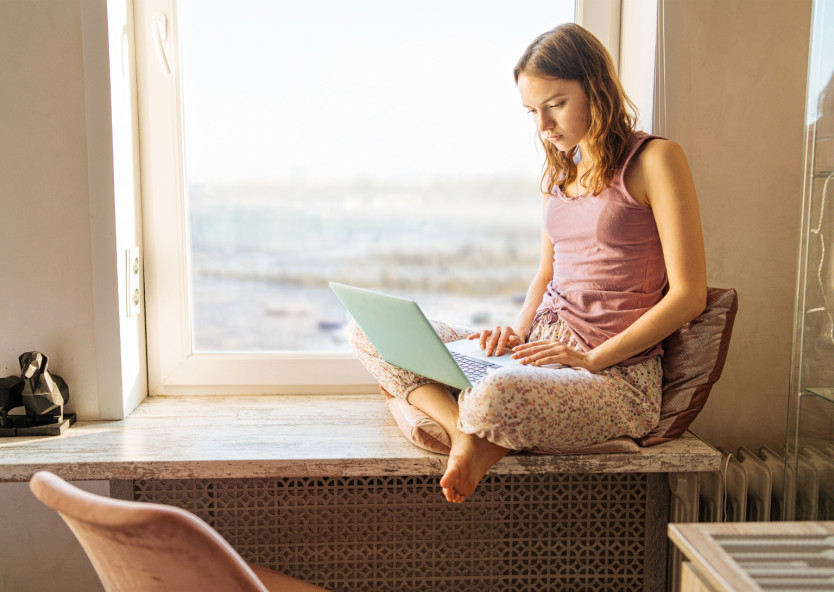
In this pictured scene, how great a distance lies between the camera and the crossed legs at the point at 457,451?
125 cm

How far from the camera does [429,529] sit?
1678 millimetres

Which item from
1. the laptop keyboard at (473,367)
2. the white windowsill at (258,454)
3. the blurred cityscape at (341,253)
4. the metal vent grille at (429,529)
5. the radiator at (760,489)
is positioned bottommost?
the metal vent grille at (429,529)

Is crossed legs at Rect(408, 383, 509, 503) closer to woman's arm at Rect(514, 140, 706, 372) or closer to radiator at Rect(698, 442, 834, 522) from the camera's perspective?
woman's arm at Rect(514, 140, 706, 372)

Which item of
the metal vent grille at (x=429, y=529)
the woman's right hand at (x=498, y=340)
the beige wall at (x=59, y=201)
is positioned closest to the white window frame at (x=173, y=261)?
the beige wall at (x=59, y=201)

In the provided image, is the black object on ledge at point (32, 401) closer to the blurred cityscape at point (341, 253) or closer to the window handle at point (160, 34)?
the blurred cityscape at point (341, 253)

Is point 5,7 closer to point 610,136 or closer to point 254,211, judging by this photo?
point 254,211

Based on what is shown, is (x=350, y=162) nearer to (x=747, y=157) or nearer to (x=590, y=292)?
(x=590, y=292)

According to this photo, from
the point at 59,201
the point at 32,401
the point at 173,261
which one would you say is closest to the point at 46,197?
the point at 59,201

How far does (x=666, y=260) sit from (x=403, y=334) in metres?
0.53

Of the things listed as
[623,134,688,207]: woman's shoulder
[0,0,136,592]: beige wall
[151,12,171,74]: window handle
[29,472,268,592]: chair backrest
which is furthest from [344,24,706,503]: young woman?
[151,12,171,74]: window handle

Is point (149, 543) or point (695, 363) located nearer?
point (149, 543)

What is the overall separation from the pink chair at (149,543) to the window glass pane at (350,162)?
3.40ft

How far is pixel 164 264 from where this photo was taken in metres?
1.82

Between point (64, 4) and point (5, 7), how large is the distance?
0.13 m
